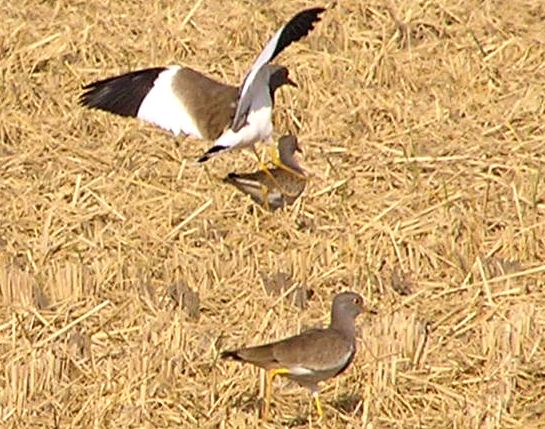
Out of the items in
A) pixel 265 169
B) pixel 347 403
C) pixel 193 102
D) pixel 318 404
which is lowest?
pixel 265 169

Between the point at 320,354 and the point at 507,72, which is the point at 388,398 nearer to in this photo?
the point at 320,354

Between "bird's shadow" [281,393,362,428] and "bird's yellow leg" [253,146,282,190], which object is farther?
"bird's yellow leg" [253,146,282,190]

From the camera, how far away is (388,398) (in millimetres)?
7258

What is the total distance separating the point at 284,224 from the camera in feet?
31.7

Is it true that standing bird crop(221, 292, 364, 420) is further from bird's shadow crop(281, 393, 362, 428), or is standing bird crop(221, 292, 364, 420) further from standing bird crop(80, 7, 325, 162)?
standing bird crop(80, 7, 325, 162)

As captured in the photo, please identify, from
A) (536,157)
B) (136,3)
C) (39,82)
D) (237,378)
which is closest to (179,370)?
(237,378)

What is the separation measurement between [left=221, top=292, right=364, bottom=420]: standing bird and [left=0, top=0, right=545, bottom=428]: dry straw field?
160 millimetres

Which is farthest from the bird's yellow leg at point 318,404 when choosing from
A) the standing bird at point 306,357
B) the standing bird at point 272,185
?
the standing bird at point 272,185

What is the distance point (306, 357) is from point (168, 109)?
11.4ft

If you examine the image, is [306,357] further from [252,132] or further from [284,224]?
[252,132]

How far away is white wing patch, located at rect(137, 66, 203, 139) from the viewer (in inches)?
407

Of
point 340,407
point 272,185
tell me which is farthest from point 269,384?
point 272,185

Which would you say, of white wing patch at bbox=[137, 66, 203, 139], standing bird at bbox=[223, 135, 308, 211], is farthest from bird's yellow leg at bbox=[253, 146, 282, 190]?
white wing patch at bbox=[137, 66, 203, 139]

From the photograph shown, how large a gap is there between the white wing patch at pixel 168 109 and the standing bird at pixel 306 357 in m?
3.21
